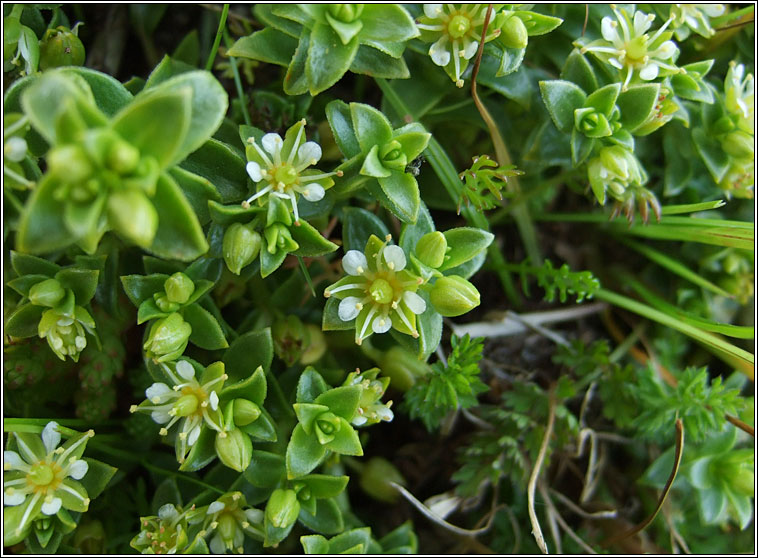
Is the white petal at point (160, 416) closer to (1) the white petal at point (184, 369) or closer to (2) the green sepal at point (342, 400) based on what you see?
(1) the white petal at point (184, 369)

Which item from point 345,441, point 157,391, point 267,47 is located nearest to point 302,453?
point 345,441

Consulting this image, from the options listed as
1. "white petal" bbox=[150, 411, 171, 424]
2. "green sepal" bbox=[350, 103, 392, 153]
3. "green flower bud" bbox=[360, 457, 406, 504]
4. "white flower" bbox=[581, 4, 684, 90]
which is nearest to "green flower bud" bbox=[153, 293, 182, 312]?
"white petal" bbox=[150, 411, 171, 424]

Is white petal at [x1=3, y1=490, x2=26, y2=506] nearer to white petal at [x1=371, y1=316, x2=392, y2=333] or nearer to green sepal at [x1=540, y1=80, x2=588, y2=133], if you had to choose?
white petal at [x1=371, y1=316, x2=392, y2=333]

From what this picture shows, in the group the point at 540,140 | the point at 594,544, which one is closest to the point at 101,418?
the point at 540,140

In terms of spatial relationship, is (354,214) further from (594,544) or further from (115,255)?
(594,544)

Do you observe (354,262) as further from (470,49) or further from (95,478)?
(95,478)
